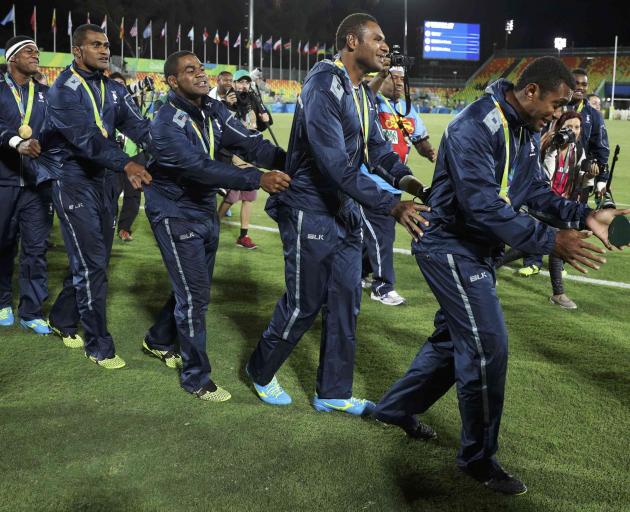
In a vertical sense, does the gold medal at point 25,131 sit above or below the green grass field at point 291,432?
above

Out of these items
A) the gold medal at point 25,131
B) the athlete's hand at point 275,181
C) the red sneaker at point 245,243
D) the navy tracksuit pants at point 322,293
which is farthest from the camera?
the red sneaker at point 245,243

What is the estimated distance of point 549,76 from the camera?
10.5ft

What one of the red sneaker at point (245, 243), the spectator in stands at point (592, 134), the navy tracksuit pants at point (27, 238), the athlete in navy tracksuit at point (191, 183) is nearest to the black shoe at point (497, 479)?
the athlete in navy tracksuit at point (191, 183)

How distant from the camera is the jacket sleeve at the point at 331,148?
145 inches

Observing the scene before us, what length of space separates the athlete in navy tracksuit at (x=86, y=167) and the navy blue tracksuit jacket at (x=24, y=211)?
2.78 feet

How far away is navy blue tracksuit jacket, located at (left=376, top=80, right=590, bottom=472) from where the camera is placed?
3.16m

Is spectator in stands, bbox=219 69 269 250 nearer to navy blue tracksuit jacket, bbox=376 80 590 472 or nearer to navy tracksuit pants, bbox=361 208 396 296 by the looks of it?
navy tracksuit pants, bbox=361 208 396 296

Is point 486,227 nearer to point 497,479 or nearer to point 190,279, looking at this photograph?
point 497,479

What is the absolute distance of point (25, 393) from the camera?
15.0 feet

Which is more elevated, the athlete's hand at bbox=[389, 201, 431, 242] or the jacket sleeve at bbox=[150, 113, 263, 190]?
the jacket sleeve at bbox=[150, 113, 263, 190]

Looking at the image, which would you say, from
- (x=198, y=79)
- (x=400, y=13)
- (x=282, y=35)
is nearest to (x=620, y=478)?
(x=198, y=79)

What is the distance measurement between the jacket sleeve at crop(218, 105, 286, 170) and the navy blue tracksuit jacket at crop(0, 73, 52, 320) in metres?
1.98

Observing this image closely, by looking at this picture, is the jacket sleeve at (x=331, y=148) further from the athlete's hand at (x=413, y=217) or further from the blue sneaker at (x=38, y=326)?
the blue sneaker at (x=38, y=326)

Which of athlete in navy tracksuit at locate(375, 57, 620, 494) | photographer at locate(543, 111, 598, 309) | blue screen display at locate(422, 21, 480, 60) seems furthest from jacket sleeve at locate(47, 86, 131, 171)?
blue screen display at locate(422, 21, 480, 60)
